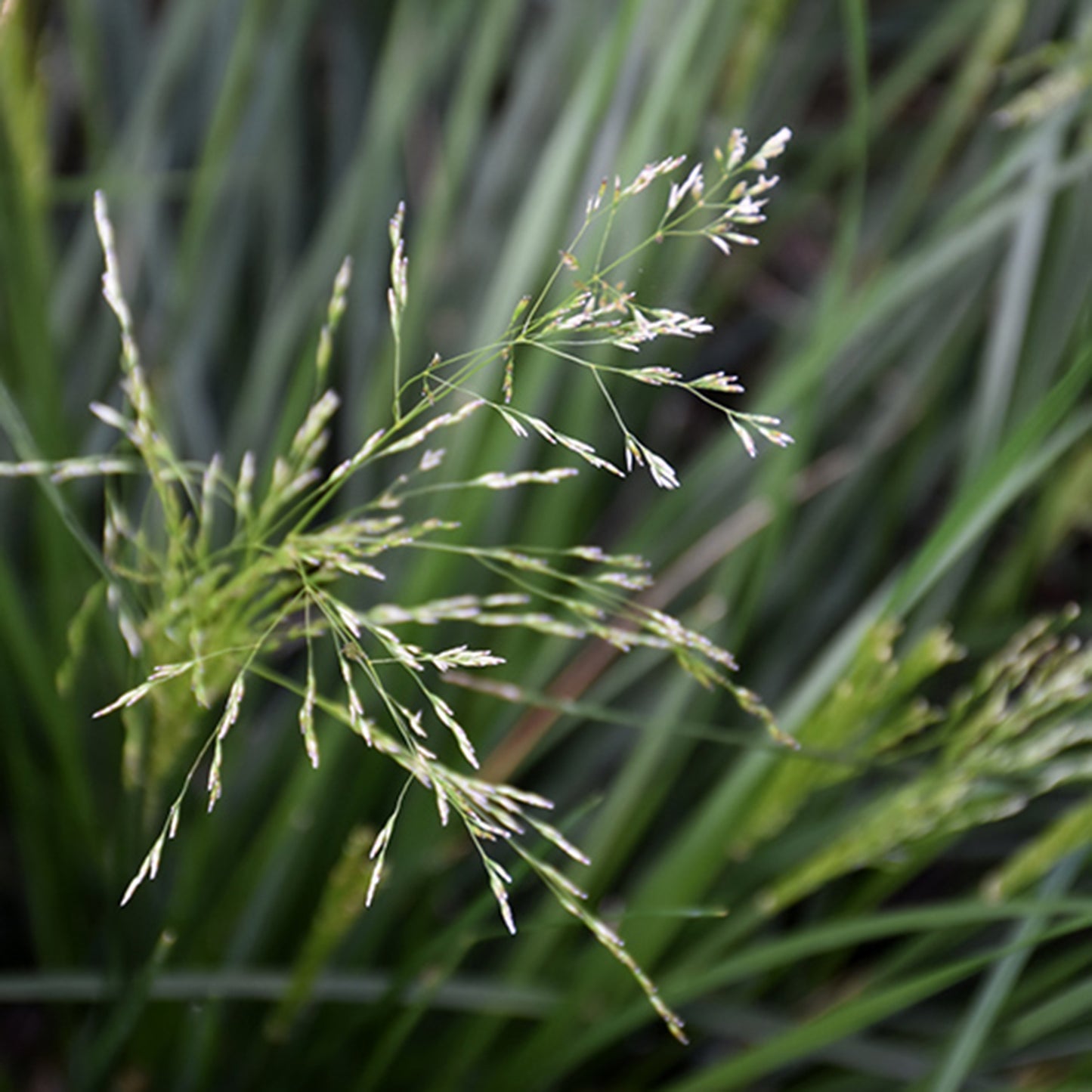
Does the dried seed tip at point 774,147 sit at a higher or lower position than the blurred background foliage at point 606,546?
higher

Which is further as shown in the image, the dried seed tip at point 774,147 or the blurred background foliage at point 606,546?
the blurred background foliage at point 606,546

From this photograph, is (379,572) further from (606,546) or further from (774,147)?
(606,546)

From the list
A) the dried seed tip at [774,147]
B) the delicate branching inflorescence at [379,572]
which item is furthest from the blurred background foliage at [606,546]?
the dried seed tip at [774,147]

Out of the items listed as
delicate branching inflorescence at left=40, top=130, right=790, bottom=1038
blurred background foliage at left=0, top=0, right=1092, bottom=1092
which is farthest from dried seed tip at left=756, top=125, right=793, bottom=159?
blurred background foliage at left=0, top=0, right=1092, bottom=1092

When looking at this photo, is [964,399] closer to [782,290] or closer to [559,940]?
[782,290]

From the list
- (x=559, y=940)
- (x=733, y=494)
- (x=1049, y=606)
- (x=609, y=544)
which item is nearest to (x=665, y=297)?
(x=733, y=494)

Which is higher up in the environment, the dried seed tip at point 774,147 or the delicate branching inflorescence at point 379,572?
the dried seed tip at point 774,147

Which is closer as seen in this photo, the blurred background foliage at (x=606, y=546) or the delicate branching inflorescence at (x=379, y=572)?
the delicate branching inflorescence at (x=379, y=572)

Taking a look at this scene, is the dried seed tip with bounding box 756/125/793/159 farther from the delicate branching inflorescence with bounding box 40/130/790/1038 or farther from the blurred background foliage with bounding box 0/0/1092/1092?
the blurred background foliage with bounding box 0/0/1092/1092

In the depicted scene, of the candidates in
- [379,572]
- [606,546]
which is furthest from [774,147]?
[606,546]

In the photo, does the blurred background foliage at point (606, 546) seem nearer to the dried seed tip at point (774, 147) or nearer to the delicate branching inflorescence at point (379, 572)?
the delicate branching inflorescence at point (379, 572)
